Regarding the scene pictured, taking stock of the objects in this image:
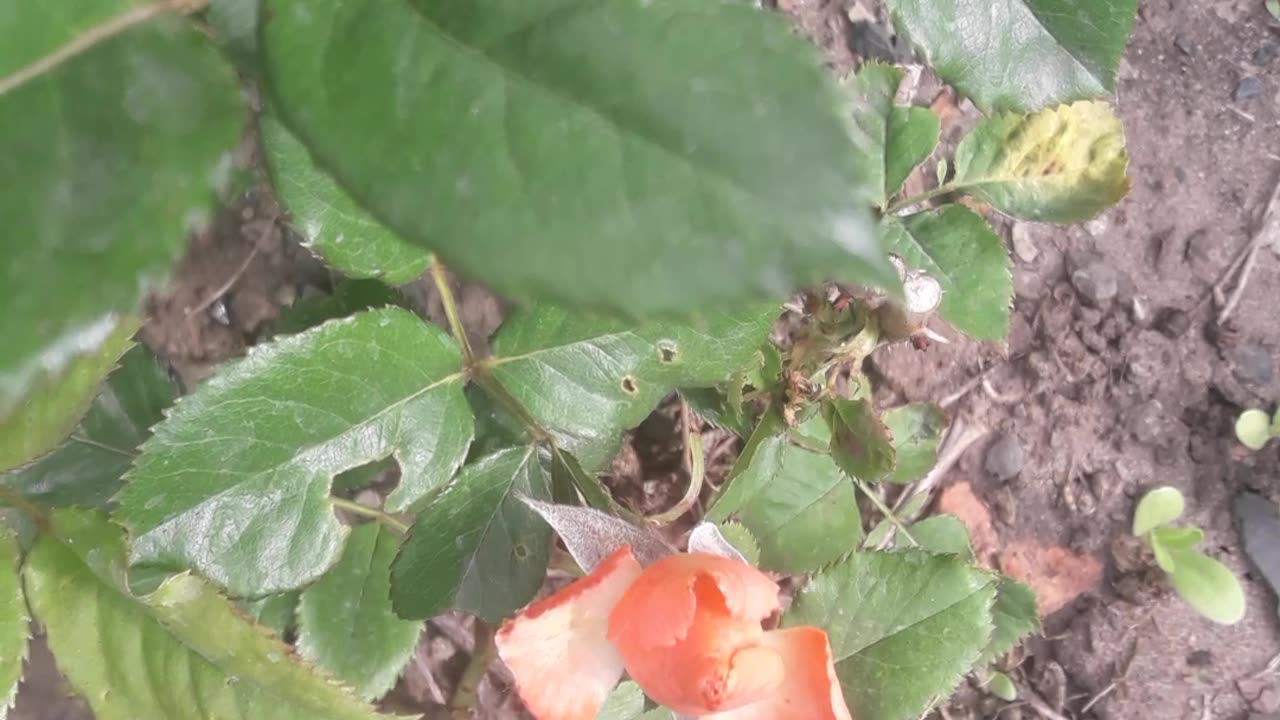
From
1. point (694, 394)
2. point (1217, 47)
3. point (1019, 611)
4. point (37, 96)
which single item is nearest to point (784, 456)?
point (694, 394)

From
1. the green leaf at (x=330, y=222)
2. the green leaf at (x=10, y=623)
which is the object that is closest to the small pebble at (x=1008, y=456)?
the green leaf at (x=330, y=222)

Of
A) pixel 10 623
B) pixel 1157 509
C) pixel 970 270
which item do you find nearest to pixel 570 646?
pixel 10 623

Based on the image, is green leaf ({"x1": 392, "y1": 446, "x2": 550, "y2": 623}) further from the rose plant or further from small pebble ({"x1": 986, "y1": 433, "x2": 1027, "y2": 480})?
small pebble ({"x1": 986, "y1": 433, "x2": 1027, "y2": 480})

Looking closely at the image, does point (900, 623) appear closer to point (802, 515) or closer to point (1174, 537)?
point (802, 515)

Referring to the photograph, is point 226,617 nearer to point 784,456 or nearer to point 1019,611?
point 784,456

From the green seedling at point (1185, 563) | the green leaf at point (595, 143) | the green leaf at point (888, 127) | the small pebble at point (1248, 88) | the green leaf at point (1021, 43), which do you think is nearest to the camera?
the green leaf at point (595, 143)

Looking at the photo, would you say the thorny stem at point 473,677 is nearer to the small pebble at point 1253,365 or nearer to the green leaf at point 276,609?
the green leaf at point 276,609

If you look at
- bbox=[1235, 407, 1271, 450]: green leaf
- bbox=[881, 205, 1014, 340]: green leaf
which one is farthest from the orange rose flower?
bbox=[1235, 407, 1271, 450]: green leaf
